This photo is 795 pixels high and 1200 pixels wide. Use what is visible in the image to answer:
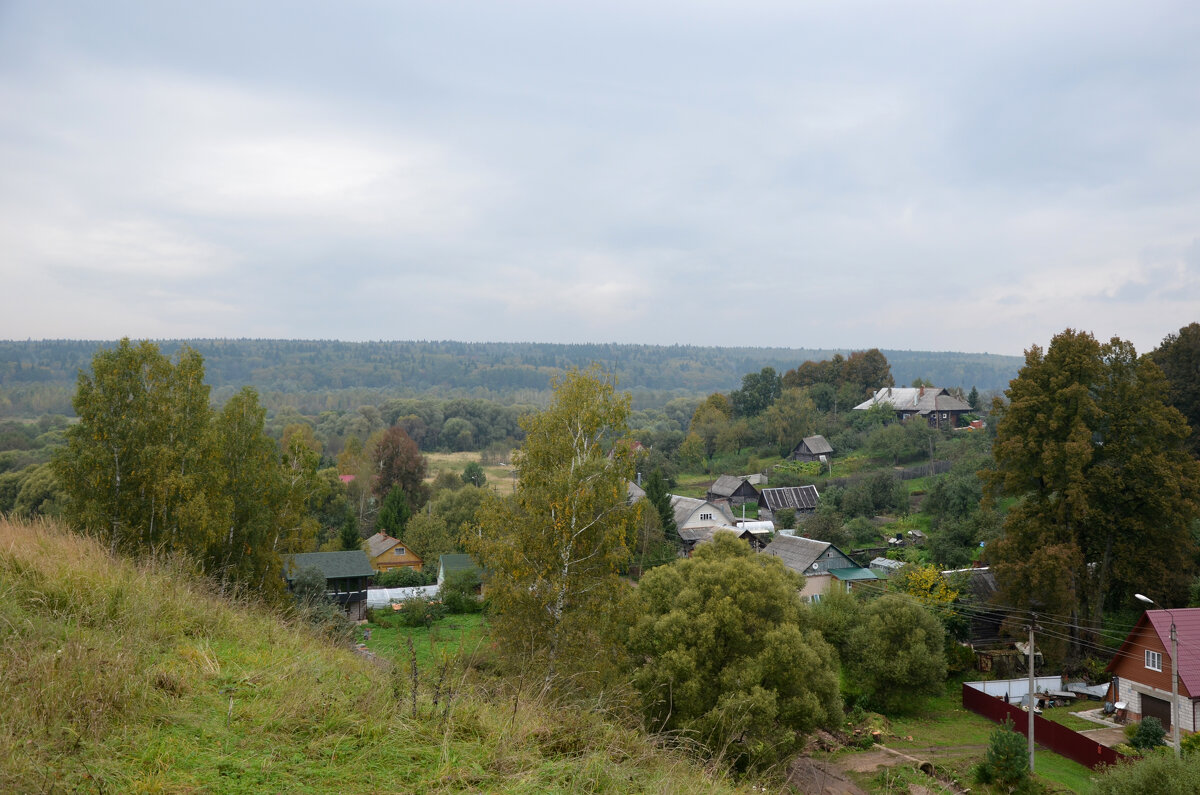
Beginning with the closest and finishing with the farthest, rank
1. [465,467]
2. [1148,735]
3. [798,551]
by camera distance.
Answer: [1148,735], [798,551], [465,467]

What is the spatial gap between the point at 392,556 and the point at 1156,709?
34.4m

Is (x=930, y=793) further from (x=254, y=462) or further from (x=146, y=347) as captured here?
(x=146, y=347)

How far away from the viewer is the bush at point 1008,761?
1416 cm

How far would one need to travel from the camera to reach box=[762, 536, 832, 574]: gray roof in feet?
101

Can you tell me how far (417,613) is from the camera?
3055 cm

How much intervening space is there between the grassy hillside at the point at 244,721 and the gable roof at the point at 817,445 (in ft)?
185

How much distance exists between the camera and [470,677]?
19.0 feet

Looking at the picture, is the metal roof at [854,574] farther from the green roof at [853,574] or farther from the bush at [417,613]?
the bush at [417,613]

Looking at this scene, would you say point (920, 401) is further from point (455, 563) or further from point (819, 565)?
point (455, 563)

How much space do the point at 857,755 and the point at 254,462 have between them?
1754 cm

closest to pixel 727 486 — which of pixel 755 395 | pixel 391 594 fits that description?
pixel 755 395

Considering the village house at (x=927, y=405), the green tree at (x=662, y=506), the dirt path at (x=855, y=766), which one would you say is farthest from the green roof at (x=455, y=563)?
the village house at (x=927, y=405)

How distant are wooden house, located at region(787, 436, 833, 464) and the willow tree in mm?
49887

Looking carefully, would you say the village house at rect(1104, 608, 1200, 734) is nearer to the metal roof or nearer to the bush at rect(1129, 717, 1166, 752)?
the bush at rect(1129, 717, 1166, 752)
